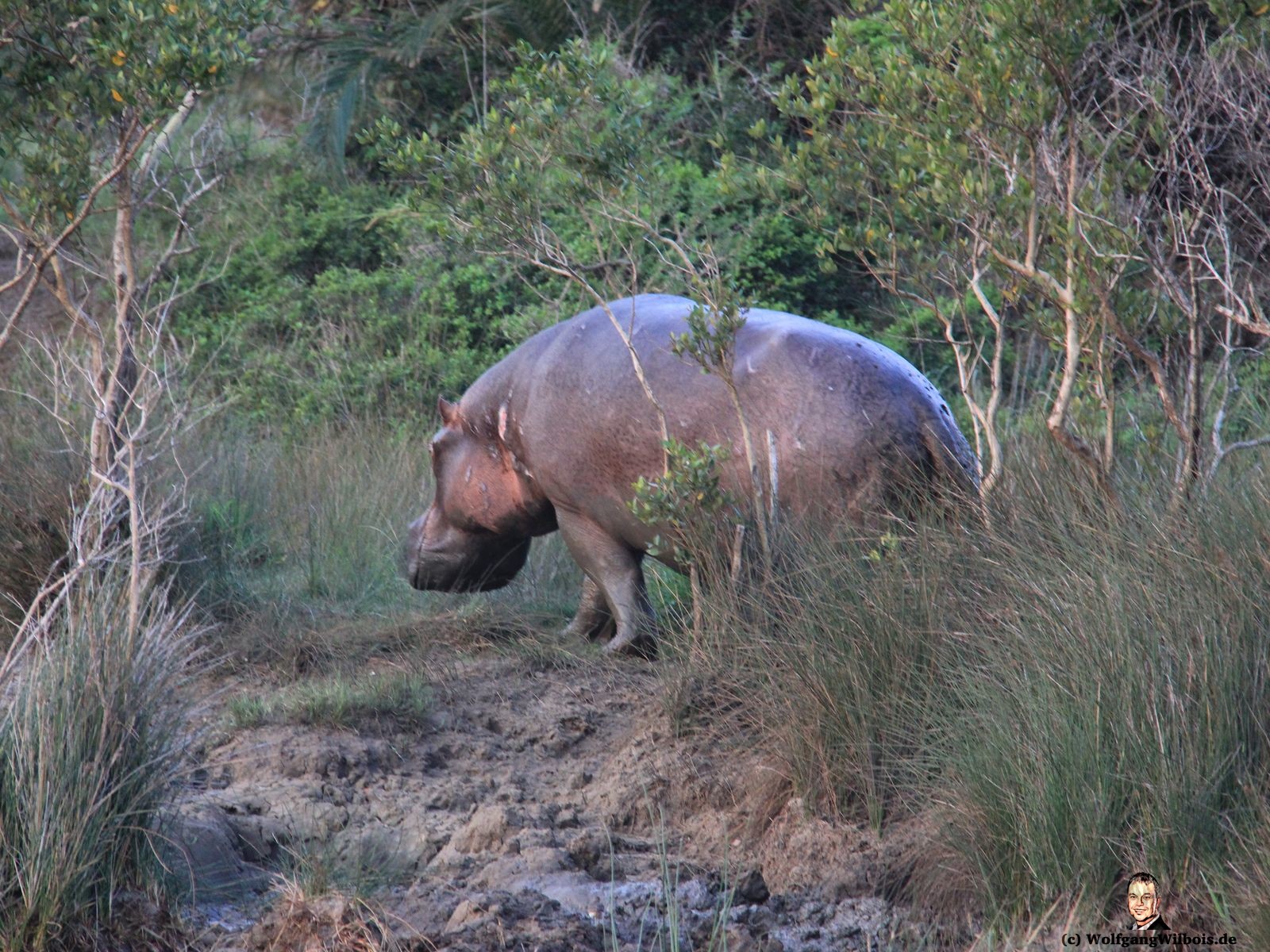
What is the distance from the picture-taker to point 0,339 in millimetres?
4574

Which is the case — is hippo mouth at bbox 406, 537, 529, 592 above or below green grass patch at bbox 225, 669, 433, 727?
below

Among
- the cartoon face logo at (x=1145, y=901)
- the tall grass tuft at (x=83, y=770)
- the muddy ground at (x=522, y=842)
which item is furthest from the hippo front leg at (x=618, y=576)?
the cartoon face logo at (x=1145, y=901)

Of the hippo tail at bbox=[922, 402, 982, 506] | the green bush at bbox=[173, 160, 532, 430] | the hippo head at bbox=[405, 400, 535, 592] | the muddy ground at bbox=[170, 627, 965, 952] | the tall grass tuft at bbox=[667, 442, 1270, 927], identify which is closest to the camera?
the tall grass tuft at bbox=[667, 442, 1270, 927]

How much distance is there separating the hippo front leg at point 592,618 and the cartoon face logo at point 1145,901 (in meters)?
3.46

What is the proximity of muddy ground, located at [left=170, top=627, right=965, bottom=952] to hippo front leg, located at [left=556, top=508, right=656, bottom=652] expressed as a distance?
1.54 ft

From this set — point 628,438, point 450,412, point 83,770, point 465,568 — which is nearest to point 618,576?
point 628,438

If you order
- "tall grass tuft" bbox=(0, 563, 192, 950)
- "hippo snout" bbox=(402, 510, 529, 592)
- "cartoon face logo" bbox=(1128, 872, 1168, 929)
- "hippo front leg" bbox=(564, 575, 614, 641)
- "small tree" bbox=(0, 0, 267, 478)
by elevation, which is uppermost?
"small tree" bbox=(0, 0, 267, 478)

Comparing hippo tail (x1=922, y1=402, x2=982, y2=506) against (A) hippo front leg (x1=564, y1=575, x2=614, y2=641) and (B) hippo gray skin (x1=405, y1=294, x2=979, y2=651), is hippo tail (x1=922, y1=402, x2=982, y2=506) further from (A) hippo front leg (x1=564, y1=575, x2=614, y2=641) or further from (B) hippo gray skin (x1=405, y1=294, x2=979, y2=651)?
(A) hippo front leg (x1=564, y1=575, x2=614, y2=641)

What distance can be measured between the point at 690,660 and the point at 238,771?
1.58 meters

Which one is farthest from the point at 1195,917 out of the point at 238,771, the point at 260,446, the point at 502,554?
the point at 260,446

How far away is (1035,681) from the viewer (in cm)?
372

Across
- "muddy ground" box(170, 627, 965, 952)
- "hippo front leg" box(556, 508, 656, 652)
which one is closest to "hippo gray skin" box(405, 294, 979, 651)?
"hippo front leg" box(556, 508, 656, 652)

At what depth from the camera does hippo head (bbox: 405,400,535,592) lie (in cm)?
658

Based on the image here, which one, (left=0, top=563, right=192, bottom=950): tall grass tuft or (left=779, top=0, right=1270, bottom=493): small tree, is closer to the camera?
(left=0, top=563, right=192, bottom=950): tall grass tuft
